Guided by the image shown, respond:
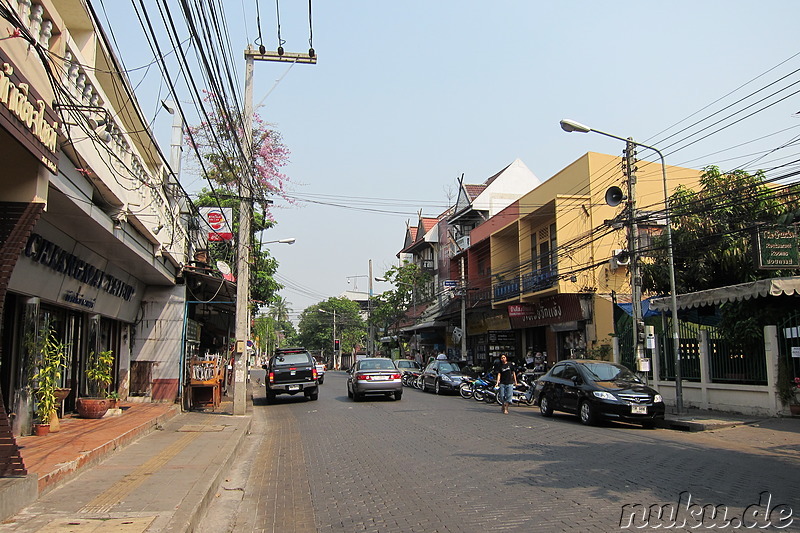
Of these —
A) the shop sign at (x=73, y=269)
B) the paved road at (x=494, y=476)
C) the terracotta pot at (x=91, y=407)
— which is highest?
the shop sign at (x=73, y=269)

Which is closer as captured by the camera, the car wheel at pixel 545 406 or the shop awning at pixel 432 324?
the car wheel at pixel 545 406

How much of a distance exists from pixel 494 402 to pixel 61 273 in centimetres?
1536

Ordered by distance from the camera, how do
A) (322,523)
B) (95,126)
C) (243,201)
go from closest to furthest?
(322,523), (95,126), (243,201)

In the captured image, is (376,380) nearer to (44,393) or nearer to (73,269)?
(73,269)

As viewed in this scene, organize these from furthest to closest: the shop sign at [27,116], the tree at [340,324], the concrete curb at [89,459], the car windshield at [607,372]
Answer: the tree at [340,324] < the car windshield at [607,372] < the concrete curb at [89,459] < the shop sign at [27,116]

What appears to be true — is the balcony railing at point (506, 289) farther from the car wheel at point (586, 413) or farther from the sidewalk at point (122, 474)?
the sidewalk at point (122, 474)

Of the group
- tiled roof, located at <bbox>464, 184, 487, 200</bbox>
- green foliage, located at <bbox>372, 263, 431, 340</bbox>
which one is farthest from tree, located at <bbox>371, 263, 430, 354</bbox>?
tiled roof, located at <bbox>464, 184, 487, 200</bbox>

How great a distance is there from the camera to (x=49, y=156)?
23.8 feet

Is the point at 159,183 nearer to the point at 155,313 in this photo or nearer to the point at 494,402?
the point at 155,313

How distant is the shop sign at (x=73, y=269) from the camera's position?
10.5 metres

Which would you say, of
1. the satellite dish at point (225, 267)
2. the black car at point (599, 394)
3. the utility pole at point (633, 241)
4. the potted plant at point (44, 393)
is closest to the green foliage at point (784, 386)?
the black car at point (599, 394)

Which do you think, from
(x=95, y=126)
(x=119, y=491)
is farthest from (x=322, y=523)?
(x=95, y=126)

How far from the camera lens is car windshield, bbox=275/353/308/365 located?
2347 centimetres

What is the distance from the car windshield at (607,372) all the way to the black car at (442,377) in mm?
10782
